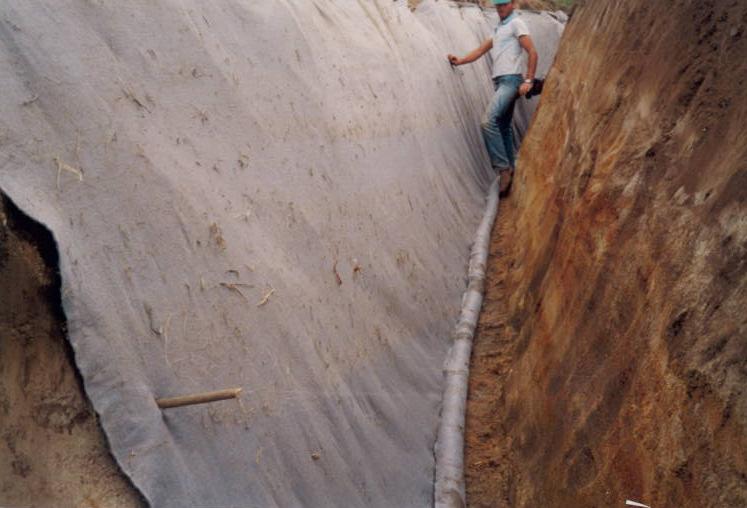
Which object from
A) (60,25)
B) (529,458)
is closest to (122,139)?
(60,25)

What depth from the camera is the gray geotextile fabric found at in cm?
149

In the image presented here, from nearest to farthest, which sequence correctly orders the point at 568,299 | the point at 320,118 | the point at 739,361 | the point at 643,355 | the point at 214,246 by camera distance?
1. the point at 739,361
2. the point at 643,355
3. the point at 214,246
4. the point at 568,299
5. the point at 320,118

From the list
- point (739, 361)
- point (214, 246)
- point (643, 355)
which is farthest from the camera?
point (214, 246)

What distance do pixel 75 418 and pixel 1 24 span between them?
0.99m

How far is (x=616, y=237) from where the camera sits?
2.04m

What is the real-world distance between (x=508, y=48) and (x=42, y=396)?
14.1 ft

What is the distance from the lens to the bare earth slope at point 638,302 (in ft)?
4.49

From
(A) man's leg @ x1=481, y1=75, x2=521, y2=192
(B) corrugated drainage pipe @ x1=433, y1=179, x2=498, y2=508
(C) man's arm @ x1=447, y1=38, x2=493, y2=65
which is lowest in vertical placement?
(B) corrugated drainage pipe @ x1=433, y1=179, x2=498, y2=508

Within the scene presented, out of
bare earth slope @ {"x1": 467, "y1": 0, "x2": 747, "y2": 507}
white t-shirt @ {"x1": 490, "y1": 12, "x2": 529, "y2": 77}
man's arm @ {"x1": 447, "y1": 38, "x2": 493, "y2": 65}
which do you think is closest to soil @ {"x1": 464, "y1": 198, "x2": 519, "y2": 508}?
bare earth slope @ {"x1": 467, "y1": 0, "x2": 747, "y2": 507}

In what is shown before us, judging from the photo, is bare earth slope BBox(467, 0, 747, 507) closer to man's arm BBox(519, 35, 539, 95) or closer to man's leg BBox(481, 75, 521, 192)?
man's arm BBox(519, 35, 539, 95)

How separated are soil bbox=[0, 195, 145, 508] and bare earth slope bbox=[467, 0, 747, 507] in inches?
50.3

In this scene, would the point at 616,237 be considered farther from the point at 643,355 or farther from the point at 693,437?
the point at 693,437

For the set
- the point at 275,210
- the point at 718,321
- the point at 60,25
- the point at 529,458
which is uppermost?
the point at 60,25

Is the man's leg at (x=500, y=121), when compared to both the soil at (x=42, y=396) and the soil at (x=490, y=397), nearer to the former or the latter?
the soil at (x=490, y=397)
